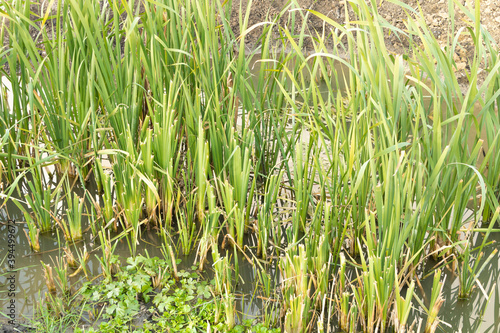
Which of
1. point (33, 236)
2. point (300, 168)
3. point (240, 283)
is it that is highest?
point (300, 168)

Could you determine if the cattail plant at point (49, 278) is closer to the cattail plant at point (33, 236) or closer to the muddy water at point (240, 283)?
the muddy water at point (240, 283)

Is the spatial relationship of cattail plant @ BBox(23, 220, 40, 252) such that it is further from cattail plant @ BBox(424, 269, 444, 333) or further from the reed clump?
cattail plant @ BBox(424, 269, 444, 333)

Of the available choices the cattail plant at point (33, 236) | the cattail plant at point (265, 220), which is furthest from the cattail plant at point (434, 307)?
the cattail plant at point (33, 236)

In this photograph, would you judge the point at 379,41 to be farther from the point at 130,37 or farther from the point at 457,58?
the point at 457,58

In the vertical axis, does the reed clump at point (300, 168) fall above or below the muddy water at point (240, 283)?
above

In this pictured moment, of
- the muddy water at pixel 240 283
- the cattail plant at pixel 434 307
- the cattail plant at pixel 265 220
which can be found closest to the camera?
the cattail plant at pixel 434 307

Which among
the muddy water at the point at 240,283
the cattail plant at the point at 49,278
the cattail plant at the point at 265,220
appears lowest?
the muddy water at the point at 240,283

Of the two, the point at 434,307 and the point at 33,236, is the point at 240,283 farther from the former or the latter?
the point at 33,236

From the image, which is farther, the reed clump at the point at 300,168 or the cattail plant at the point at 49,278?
the cattail plant at the point at 49,278

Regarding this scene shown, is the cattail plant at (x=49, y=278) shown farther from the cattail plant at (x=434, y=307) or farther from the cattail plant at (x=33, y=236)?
the cattail plant at (x=434, y=307)

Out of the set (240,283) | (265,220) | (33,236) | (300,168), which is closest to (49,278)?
(33,236)

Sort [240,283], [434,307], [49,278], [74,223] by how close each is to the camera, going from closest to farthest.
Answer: [434,307] < [49,278] < [240,283] < [74,223]

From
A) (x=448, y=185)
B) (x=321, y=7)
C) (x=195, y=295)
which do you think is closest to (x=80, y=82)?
(x=195, y=295)

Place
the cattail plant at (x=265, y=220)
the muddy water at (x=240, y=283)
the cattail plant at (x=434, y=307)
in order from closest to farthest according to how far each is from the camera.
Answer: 1. the cattail plant at (x=434, y=307)
2. the muddy water at (x=240, y=283)
3. the cattail plant at (x=265, y=220)
